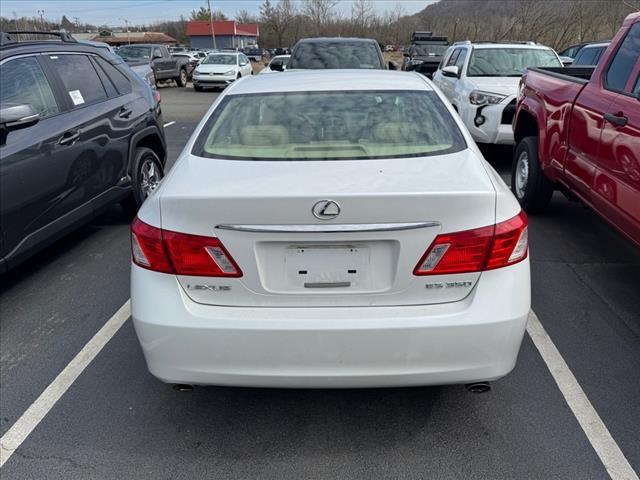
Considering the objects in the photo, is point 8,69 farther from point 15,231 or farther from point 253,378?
point 253,378

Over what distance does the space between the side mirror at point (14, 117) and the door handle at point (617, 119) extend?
3878 millimetres

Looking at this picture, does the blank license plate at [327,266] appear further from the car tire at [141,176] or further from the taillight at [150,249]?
the car tire at [141,176]

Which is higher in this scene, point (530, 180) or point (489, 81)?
point (489, 81)

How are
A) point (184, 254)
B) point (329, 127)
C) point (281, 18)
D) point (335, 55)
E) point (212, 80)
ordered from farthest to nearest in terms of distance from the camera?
1. point (281, 18)
2. point (212, 80)
3. point (335, 55)
4. point (329, 127)
5. point (184, 254)

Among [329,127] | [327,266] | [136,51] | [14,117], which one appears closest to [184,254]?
[327,266]

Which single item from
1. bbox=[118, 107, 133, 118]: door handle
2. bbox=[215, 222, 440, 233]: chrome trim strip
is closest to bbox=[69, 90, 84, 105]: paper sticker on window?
bbox=[118, 107, 133, 118]: door handle

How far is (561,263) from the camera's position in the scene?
4.66 m

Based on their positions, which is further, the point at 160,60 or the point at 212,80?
the point at 160,60

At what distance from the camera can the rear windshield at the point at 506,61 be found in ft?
29.9

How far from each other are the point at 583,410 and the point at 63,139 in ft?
13.2

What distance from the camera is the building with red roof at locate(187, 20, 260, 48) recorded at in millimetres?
83938

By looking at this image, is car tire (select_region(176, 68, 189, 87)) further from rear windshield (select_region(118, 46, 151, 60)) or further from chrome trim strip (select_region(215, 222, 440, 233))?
chrome trim strip (select_region(215, 222, 440, 233))

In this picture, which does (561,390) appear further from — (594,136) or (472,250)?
(594,136)

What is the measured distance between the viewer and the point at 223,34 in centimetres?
8400
